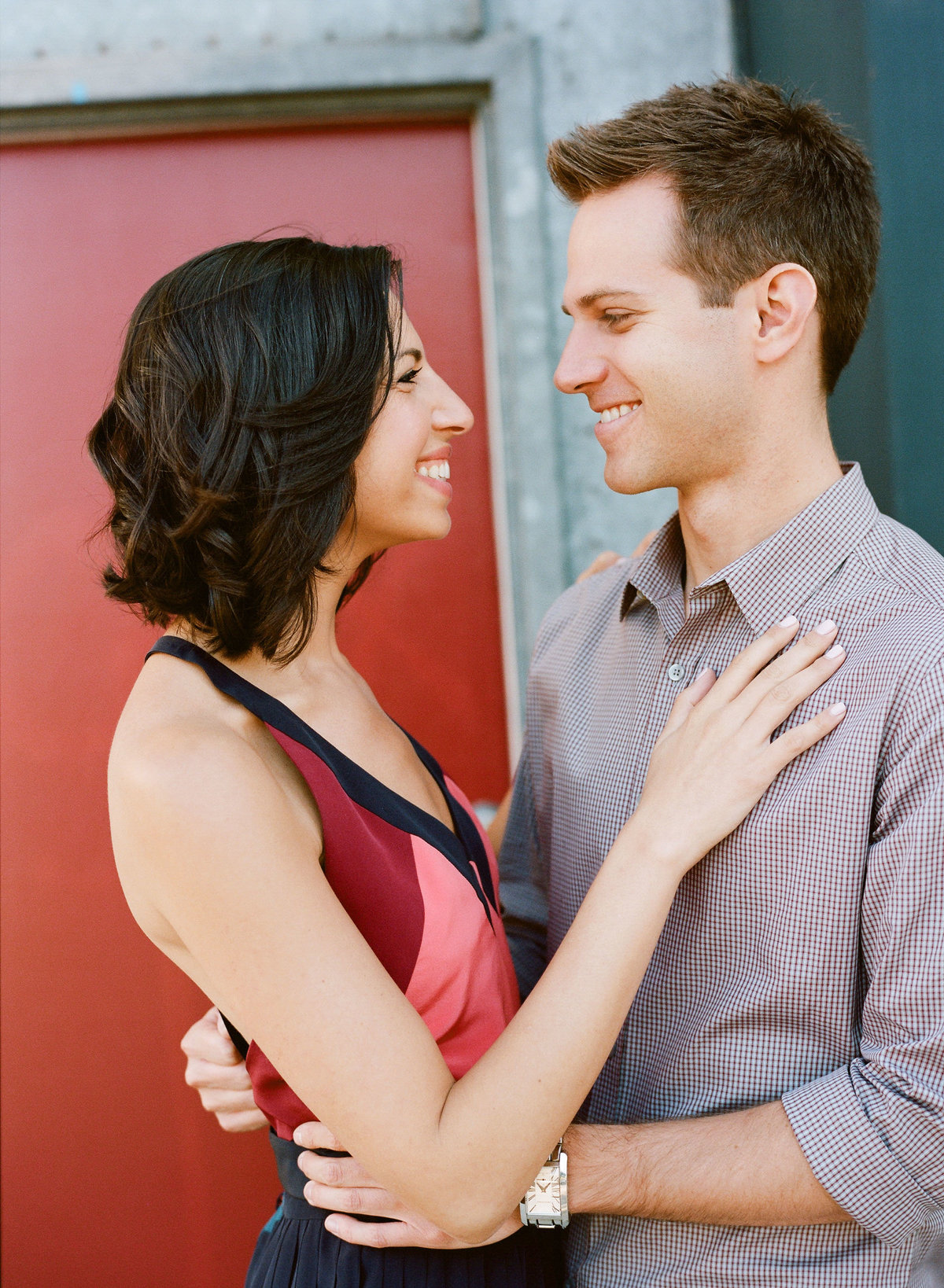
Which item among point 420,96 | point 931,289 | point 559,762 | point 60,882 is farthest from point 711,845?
point 420,96

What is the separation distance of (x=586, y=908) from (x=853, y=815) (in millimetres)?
347

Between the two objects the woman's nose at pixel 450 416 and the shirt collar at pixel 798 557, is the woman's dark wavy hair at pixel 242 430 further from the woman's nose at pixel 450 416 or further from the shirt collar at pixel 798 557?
the shirt collar at pixel 798 557

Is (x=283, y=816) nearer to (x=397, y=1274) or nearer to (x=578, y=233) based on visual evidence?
(x=397, y=1274)

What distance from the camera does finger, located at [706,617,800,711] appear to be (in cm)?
143

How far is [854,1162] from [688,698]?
0.60 m

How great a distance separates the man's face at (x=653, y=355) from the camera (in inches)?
61.2

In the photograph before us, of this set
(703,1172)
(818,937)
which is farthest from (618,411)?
(703,1172)

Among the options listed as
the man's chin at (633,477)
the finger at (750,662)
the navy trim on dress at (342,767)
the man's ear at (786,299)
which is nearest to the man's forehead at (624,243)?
the man's ear at (786,299)

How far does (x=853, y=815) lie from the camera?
132 centimetres

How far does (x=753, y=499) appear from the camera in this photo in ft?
5.21

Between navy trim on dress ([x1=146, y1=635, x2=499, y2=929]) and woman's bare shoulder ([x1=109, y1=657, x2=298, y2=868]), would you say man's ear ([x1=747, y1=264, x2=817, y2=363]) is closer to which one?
navy trim on dress ([x1=146, y1=635, x2=499, y2=929])

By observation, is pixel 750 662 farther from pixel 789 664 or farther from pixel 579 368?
pixel 579 368

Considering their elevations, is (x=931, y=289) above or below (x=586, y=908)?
above

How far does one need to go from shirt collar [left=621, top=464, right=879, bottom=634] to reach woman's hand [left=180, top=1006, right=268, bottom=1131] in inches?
38.6
